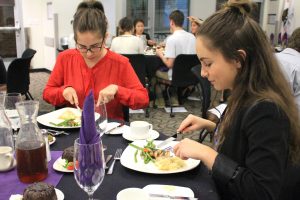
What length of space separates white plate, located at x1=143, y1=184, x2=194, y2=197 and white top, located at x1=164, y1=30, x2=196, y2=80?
3.63 meters

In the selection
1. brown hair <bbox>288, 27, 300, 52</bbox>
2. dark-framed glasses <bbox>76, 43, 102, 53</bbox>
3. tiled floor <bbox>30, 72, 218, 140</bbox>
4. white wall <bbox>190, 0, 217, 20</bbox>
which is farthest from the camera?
white wall <bbox>190, 0, 217, 20</bbox>

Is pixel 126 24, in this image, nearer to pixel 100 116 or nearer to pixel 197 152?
pixel 100 116

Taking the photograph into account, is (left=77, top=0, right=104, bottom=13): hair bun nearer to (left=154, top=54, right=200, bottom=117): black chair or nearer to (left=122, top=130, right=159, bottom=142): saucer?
(left=122, top=130, right=159, bottom=142): saucer

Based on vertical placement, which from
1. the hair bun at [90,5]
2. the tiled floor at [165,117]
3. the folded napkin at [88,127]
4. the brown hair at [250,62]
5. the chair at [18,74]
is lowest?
the tiled floor at [165,117]

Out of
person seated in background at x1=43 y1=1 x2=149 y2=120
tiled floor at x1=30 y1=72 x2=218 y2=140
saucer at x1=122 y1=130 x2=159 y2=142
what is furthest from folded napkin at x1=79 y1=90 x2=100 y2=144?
tiled floor at x1=30 y1=72 x2=218 y2=140

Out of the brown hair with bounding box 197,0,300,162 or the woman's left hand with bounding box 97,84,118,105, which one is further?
the woman's left hand with bounding box 97,84,118,105

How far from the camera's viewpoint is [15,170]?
1190mm

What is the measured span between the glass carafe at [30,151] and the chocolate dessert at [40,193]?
16 centimetres

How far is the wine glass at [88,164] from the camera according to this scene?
0.84 m

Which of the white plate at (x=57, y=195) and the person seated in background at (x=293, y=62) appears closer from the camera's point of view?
the white plate at (x=57, y=195)

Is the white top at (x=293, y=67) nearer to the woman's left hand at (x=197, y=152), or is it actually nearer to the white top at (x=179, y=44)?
the woman's left hand at (x=197, y=152)

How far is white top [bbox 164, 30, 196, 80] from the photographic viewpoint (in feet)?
15.0

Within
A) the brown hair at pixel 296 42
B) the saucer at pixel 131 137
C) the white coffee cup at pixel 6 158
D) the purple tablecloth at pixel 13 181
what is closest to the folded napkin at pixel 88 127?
the purple tablecloth at pixel 13 181

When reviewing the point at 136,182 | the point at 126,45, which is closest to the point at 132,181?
the point at 136,182
